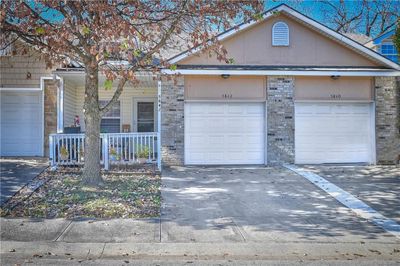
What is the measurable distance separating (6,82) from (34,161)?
3.30m

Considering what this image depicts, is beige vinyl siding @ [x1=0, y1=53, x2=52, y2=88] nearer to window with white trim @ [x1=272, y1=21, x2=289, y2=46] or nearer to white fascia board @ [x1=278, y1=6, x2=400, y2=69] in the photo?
window with white trim @ [x1=272, y1=21, x2=289, y2=46]

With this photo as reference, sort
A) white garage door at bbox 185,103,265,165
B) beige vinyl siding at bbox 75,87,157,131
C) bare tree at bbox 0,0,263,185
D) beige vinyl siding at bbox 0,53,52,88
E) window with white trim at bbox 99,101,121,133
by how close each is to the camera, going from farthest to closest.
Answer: window with white trim at bbox 99,101,121,133, beige vinyl siding at bbox 75,87,157,131, beige vinyl siding at bbox 0,53,52,88, white garage door at bbox 185,103,265,165, bare tree at bbox 0,0,263,185

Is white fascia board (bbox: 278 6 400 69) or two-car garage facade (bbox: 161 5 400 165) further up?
white fascia board (bbox: 278 6 400 69)

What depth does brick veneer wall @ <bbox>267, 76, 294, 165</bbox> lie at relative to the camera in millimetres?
13922

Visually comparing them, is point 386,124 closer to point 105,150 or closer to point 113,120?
point 105,150

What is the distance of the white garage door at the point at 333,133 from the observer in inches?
563

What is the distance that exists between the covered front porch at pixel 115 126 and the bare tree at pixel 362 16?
17973mm

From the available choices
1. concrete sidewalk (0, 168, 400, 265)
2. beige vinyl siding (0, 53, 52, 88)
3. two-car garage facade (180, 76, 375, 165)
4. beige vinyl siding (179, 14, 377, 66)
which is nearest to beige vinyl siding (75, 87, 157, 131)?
beige vinyl siding (0, 53, 52, 88)

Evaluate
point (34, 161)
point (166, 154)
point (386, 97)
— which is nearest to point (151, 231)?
point (166, 154)

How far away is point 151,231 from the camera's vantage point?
6777 millimetres

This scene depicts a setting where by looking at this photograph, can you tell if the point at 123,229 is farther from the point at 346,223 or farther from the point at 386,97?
the point at 386,97

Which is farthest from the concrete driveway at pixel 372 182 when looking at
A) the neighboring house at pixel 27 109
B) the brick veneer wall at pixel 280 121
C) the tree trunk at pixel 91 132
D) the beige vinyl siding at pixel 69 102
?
the neighboring house at pixel 27 109

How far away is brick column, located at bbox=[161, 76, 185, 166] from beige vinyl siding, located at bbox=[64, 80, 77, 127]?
412 centimetres

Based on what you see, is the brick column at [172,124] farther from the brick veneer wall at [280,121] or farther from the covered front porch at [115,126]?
the brick veneer wall at [280,121]
